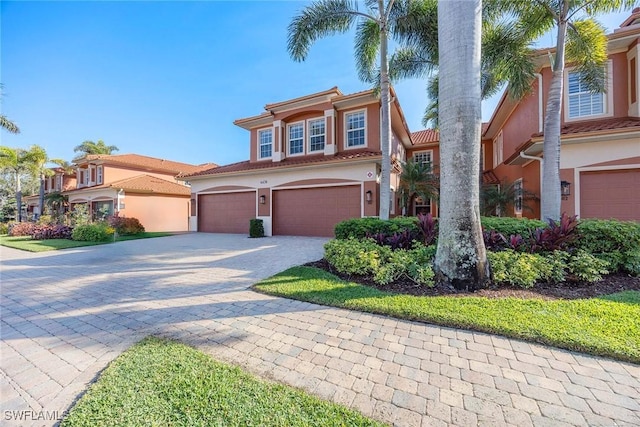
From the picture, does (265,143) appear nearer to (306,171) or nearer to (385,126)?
(306,171)

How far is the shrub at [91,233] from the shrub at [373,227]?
13139 mm

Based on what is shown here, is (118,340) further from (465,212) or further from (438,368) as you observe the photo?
(465,212)

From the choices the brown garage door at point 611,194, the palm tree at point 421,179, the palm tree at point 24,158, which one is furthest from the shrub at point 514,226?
the palm tree at point 24,158

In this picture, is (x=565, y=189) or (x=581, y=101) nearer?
(x=565, y=189)

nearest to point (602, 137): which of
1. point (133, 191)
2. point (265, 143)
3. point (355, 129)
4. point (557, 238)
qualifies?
point (557, 238)

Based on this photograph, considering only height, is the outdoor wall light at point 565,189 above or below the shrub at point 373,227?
above

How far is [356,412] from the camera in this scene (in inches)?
79.5

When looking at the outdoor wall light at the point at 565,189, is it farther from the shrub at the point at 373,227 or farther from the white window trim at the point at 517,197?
the shrub at the point at 373,227

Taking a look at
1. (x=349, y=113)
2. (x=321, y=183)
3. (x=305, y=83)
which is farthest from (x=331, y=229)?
(x=305, y=83)

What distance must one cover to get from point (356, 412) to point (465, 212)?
3.92 meters

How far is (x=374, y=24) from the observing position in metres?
9.80

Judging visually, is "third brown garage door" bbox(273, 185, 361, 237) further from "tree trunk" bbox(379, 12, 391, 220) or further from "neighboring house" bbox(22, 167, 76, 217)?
"neighboring house" bbox(22, 167, 76, 217)

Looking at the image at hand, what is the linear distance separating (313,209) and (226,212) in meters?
6.22

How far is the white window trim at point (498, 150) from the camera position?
1529cm
